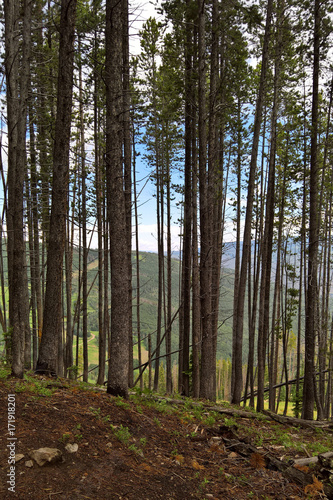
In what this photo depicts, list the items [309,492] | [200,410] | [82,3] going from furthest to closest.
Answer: [82,3] → [200,410] → [309,492]

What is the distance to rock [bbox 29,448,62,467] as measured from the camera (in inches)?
123

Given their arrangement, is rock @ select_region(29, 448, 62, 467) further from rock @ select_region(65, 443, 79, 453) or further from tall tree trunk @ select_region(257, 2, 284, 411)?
tall tree trunk @ select_region(257, 2, 284, 411)

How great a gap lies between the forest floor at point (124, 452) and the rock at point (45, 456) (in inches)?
1.5

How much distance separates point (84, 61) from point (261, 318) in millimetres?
10551

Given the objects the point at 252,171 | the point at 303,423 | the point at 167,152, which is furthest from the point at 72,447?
the point at 167,152

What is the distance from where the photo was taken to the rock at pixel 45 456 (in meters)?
3.12

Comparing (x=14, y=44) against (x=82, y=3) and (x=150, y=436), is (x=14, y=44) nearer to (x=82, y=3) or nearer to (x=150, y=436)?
(x=82, y=3)

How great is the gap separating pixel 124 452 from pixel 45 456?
103 cm

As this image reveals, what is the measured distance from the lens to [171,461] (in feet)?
12.9

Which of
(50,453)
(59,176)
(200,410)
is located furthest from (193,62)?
(50,453)

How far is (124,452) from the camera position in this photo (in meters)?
3.80

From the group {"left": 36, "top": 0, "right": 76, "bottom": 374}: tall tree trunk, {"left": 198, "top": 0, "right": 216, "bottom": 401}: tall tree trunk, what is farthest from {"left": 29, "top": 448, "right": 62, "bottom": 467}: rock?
{"left": 198, "top": 0, "right": 216, "bottom": 401}: tall tree trunk

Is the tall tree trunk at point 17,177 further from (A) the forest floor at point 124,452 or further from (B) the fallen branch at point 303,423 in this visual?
(B) the fallen branch at point 303,423

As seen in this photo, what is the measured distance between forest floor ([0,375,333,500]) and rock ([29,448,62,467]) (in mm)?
39
